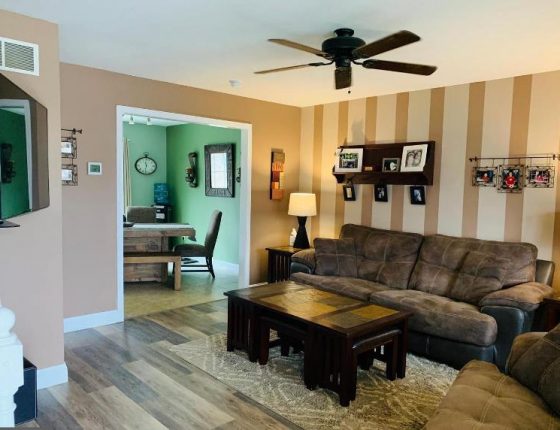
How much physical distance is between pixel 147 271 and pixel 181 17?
381 cm

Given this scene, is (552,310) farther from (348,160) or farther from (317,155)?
(317,155)

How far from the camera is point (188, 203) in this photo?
7.89m

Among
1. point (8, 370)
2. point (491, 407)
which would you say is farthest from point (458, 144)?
point (8, 370)

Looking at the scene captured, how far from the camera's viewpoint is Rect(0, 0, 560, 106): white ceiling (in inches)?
97.8

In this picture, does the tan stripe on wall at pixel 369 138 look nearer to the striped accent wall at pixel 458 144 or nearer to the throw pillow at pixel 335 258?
the striped accent wall at pixel 458 144

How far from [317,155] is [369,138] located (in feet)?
2.64

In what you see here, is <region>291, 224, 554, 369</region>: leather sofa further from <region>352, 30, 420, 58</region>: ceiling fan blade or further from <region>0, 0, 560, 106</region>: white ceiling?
<region>352, 30, 420, 58</region>: ceiling fan blade

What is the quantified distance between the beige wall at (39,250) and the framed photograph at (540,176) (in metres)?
3.81

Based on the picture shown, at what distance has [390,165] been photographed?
476cm

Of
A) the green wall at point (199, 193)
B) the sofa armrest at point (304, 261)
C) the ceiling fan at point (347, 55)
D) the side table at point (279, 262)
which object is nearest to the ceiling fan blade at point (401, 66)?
the ceiling fan at point (347, 55)

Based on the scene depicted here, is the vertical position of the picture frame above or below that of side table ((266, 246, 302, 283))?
above

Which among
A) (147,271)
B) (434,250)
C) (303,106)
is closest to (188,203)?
(147,271)

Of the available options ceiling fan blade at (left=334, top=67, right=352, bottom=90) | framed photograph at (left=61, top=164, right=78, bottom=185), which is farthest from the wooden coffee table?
framed photograph at (left=61, top=164, right=78, bottom=185)

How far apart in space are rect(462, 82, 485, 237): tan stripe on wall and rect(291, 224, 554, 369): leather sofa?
0.23 metres
